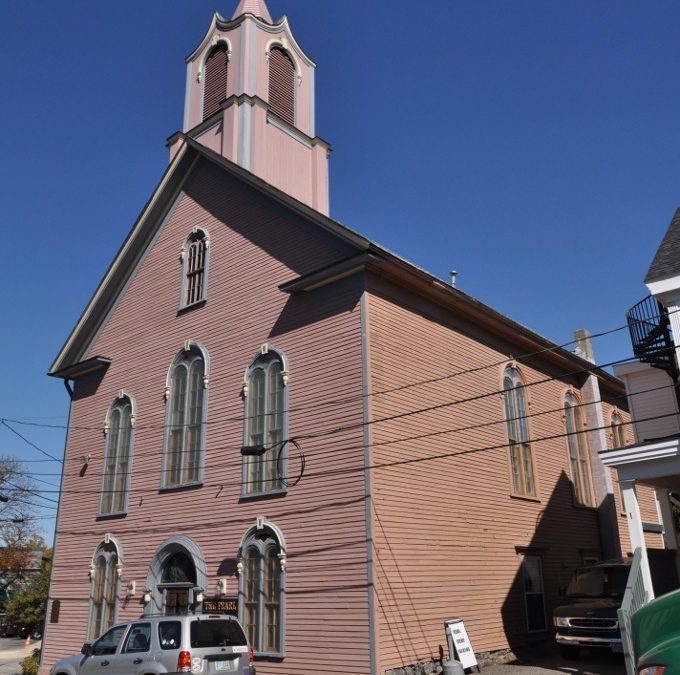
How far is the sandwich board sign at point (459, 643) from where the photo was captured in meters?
15.3

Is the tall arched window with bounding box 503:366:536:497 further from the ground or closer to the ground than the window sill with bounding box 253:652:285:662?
further from the ground

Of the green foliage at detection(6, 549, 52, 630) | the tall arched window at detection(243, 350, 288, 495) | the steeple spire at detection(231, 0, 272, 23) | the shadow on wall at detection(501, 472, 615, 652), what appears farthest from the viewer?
the green foliage at detection(6, 549, 52, 630)

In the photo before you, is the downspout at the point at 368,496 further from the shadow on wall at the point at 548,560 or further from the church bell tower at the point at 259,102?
the church bell tower at the point at 259,102

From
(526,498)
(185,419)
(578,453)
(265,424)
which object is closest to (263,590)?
(265,424)

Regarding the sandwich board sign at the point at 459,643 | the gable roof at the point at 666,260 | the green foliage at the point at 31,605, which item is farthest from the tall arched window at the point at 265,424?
the green foliage at the point at 31,605

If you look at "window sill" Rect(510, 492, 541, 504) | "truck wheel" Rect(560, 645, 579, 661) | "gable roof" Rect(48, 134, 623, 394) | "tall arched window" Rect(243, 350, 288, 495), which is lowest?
"truck wheel" Rect(560, 645, 579, 661)

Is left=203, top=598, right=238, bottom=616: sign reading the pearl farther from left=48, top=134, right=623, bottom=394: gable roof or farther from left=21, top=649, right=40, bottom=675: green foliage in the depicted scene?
left=21, top=649, right=40, bottom=675: green foliage

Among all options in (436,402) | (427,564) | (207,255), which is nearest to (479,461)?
(436,402)

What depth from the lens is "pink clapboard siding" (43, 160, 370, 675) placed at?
15141 millimetres

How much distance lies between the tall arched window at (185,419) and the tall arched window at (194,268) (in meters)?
1.58

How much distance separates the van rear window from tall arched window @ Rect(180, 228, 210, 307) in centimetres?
985

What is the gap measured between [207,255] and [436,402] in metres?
8.02

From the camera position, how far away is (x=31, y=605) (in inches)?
1807

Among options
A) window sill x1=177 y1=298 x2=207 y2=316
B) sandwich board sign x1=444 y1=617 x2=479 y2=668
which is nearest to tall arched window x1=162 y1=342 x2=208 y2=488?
window sill x1=177 y1=298 x2=207 y2=316
